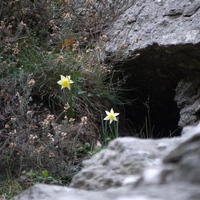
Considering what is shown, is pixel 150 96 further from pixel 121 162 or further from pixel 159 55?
pixel 121 162

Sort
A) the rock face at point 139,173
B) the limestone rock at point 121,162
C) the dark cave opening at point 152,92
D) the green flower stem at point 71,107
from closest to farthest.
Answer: the rock face at point 139,173 < the limestone rock at point 121,162 < the green flower stem at point 71,107 < the dark cave opening at point 152,92

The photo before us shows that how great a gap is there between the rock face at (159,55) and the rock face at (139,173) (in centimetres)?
197

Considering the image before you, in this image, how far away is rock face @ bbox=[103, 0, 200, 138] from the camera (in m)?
3.57

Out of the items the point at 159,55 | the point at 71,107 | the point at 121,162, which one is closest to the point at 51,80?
the point at 71,107

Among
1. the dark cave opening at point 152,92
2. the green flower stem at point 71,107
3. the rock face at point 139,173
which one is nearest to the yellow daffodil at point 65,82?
the green flower stem at point 71,107

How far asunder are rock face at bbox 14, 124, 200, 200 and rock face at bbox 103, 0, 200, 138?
197 centimetres

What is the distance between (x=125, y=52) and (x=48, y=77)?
0.55m

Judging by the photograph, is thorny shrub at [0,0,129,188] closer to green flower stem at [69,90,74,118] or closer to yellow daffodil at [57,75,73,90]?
green flower stem at [69,90,74,118]

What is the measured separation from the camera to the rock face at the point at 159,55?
3568 millimetres

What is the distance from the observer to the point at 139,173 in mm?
1435

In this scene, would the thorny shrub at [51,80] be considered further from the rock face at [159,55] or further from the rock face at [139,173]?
the rock face at [139,173]

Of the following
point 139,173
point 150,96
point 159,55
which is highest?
point 159,55

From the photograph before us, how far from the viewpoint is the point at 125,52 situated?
3943 millimetres

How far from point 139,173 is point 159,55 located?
2.33 metres
